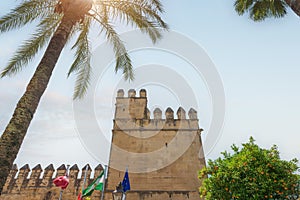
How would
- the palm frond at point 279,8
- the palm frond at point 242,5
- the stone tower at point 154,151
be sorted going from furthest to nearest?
the stone tower at point 154,151, the palm frond at point 242,5, the palm frond at point 279,8

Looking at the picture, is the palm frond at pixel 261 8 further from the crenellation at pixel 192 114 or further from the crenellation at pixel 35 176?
the crenellation at pixel 35 176

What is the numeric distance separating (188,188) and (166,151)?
2.42 meters

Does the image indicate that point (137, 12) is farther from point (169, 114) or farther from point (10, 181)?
point (10, 181)

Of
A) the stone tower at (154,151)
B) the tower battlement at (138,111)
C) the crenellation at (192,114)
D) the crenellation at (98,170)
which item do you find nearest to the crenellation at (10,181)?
the crenellation at (98,170)

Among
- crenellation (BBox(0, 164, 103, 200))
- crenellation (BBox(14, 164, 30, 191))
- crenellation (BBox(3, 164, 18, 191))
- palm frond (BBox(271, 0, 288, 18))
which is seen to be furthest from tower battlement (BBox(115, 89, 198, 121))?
palm frond (BBox(271, 0, 288, 18))

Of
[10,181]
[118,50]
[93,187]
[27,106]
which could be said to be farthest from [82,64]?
[10,181]

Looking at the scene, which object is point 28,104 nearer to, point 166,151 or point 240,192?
point 240,192

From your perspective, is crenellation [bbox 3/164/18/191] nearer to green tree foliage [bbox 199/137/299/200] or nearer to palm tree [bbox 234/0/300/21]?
green tree foliage [bbox 199/137/299/200]

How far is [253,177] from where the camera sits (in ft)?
23.4

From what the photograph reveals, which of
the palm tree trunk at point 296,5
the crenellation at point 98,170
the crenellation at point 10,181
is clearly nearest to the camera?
the palm tree trunk at point 296,5

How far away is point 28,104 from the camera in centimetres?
399

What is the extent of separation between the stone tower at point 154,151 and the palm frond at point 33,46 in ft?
24.8

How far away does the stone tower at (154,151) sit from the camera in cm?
1117

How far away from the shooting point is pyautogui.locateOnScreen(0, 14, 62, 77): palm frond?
6234mm
